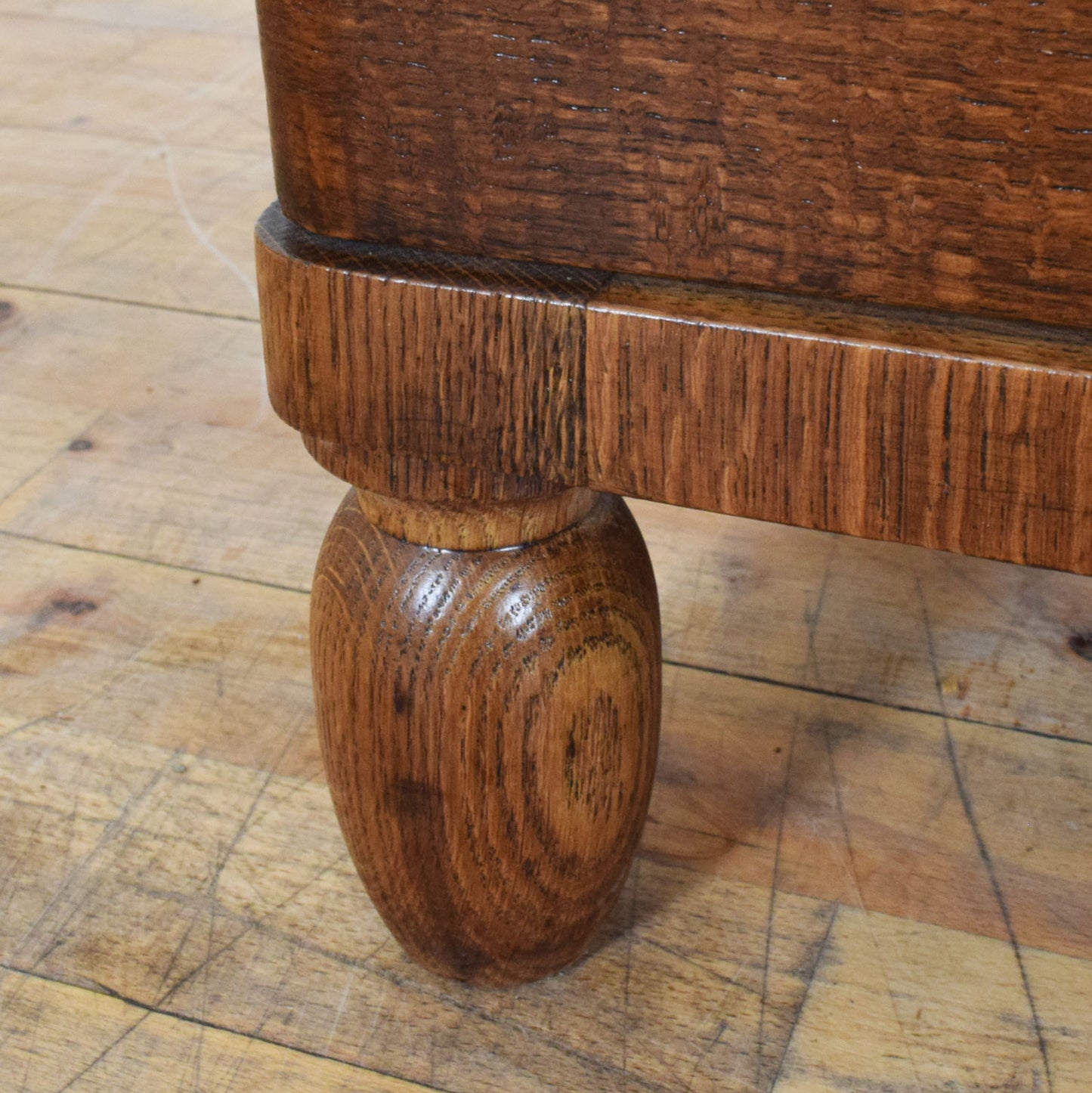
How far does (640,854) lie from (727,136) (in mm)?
411

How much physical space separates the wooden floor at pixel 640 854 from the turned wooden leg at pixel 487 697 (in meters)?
0.08

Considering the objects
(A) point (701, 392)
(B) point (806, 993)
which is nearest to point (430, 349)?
(A) point (701, 392)

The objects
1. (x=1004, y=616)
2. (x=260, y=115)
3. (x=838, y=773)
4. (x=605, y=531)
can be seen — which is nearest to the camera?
(x=605, y=531)

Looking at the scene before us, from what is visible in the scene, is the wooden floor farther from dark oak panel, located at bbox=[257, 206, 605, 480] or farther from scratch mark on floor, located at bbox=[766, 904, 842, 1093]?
dark oak panel, located at bbox=[257, 206, 605, 480]

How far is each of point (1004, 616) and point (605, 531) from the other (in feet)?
1.37

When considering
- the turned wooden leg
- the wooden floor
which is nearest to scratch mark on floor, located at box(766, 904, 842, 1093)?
the wooden floor

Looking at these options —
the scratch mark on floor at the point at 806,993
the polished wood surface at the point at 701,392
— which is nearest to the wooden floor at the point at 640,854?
the scratch mark on floor at the point at 806,993

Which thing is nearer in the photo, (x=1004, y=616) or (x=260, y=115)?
(x=1004, y=616)

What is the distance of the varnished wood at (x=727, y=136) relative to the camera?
1.07 ft

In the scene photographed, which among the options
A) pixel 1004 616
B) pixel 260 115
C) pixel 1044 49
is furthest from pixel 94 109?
pixel 1044 49

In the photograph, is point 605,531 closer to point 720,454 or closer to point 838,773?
point 720,454

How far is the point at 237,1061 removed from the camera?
1.88 ft

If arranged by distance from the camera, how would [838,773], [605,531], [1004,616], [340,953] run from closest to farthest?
[605,531] → [340,953] → [838,773] → [1004,616]

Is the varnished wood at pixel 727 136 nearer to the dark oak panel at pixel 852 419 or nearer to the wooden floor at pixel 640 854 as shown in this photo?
the dark oak panel at pixel 852 419
